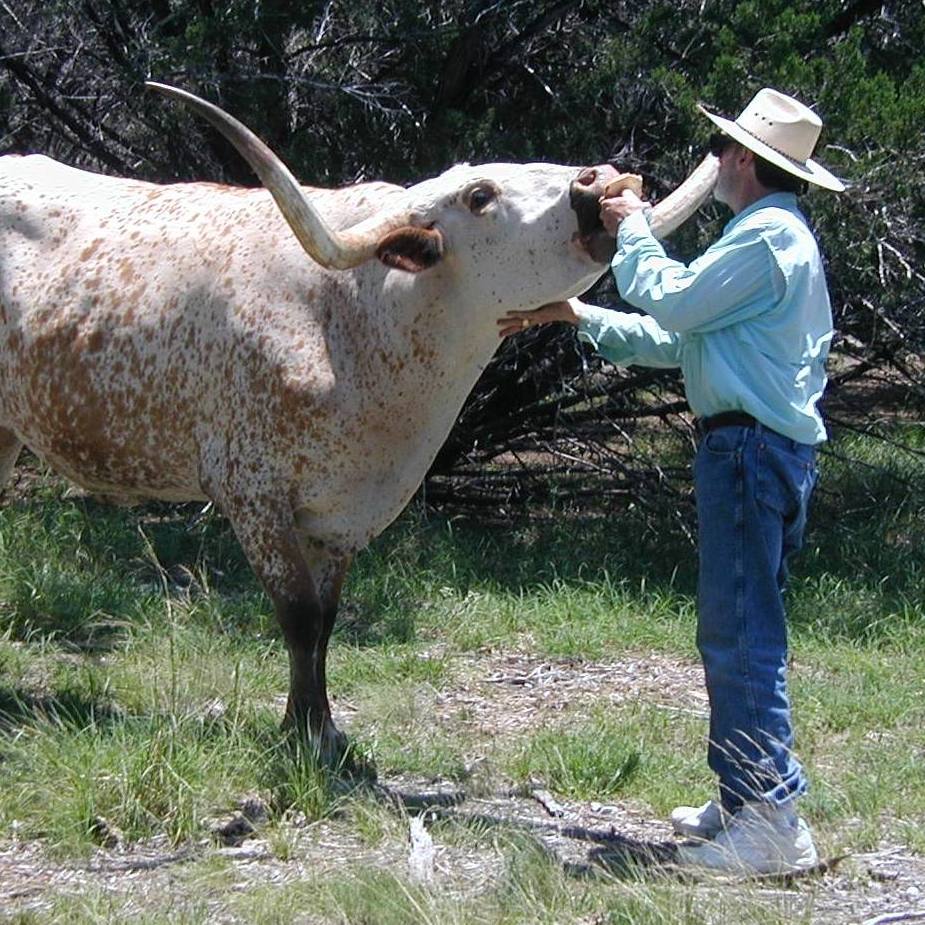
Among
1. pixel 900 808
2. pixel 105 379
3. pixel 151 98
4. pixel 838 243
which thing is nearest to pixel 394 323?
pixel 105 379

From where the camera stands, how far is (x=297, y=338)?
5.48 meters

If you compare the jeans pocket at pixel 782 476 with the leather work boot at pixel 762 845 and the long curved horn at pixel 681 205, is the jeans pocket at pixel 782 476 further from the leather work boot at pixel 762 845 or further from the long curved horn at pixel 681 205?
the long curved horn at pixel 681 205

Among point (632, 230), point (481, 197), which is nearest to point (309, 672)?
point (481, 197)

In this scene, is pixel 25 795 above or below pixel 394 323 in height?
below

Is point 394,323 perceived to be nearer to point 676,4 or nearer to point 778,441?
point 778,441

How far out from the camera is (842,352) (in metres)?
9.31

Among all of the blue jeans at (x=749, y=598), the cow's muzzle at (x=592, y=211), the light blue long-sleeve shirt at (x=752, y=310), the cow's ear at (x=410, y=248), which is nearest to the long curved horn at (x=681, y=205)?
the cow's muzzle at (x=592, y=211)

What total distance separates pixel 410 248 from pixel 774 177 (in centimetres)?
122

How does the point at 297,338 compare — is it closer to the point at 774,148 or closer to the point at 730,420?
the point at 730,420

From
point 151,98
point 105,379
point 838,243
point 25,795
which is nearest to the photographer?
point 25,795

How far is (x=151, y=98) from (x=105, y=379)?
11.4 ft

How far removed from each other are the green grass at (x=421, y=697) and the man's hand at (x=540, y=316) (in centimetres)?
143

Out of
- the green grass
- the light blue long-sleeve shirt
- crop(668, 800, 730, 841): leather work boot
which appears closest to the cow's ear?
the light blue long-sleeve shirt

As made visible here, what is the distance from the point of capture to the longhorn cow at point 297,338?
5223 millimetres
